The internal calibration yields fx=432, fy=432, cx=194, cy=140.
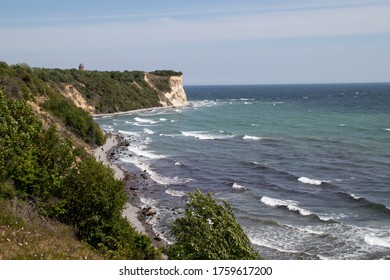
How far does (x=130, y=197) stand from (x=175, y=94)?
11077 cm

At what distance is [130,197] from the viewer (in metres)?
38.0

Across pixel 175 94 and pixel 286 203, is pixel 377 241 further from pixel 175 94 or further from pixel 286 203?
pixel 175 94

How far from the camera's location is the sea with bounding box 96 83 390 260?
28.3 m

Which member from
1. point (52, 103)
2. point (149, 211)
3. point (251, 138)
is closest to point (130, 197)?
point (149, 211)

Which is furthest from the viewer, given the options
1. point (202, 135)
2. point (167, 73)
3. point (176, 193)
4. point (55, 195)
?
point (167, 73)

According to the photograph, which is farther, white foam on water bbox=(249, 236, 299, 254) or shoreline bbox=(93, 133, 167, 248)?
shoreline bbox=(93, 133, 167, 248)

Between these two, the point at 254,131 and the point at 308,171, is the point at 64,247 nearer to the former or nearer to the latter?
the point at 308,171

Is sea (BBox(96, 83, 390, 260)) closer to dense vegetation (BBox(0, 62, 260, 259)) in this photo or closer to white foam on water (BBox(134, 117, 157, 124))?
dense vegetation (BBox(0, 62, 260, 259))

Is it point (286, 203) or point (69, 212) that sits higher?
point (69, 212)

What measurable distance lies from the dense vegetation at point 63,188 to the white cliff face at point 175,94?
381 feet

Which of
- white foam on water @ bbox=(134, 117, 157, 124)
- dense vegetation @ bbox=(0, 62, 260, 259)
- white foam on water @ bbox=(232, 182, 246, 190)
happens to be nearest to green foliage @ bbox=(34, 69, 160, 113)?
white foam on water @ bbox=(134, 117, 157, 124)

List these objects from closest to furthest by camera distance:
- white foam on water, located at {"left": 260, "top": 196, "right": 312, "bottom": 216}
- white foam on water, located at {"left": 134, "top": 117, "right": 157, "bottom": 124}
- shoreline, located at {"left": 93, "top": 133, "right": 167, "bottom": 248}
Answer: shoreline, located at {"left": 93, "top": 133, "right": 167, "bottom": 248} < white foam on water, located at {"left": 260, "top": 196, "right": 312, "bottom": 216} < white foam on water, located at {"left": 134, "top": 117, "right": 157, "bottom": 124}

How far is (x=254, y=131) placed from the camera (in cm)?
7688

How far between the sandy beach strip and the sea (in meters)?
1.36
